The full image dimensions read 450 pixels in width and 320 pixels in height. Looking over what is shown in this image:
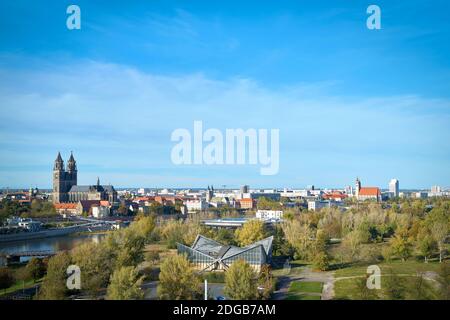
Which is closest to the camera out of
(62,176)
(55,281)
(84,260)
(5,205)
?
(55,281)

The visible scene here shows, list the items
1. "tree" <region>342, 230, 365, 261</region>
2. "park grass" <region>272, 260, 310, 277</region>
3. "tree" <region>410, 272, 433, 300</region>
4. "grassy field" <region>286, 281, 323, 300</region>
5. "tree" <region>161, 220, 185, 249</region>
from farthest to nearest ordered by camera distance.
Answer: "tree" <region>161, 220, 185, 249</region> → "tree" <region>342, 230, 365, 261</region> → "park grass" <region>272, 260, 310, 277</region> → "grassy field" <region>286, 281, 323, 300</region> → "tree" <region>410, 272, 433, 300</region>

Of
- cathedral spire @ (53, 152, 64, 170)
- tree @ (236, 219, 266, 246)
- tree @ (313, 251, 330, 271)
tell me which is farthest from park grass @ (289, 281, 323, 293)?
cathedral spire @ (53, 152, 64, 170)

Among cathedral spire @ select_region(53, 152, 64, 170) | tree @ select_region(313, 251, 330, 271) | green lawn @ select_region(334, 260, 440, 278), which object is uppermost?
cathedral spire @ select_region(53, 152, 64, 170)

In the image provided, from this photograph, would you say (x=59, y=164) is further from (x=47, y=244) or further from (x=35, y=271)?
(x=35, y=271)

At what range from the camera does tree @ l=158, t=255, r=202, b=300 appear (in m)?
8.58

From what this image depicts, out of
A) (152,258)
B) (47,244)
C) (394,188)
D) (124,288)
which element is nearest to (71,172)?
(47,244)

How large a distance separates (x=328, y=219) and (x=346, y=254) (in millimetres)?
7739

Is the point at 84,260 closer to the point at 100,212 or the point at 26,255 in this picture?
the point at 26,255

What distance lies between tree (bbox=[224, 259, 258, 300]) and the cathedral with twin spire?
3275 centimetres

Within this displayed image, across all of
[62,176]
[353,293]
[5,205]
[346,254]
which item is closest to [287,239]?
[346,254]

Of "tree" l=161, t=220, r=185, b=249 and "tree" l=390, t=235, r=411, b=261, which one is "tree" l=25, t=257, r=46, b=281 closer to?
"tree" l=161, t=220, r=185, b=249

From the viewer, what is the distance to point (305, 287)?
10.5m

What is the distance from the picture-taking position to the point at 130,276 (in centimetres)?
836

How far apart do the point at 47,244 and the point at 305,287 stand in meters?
13.7
